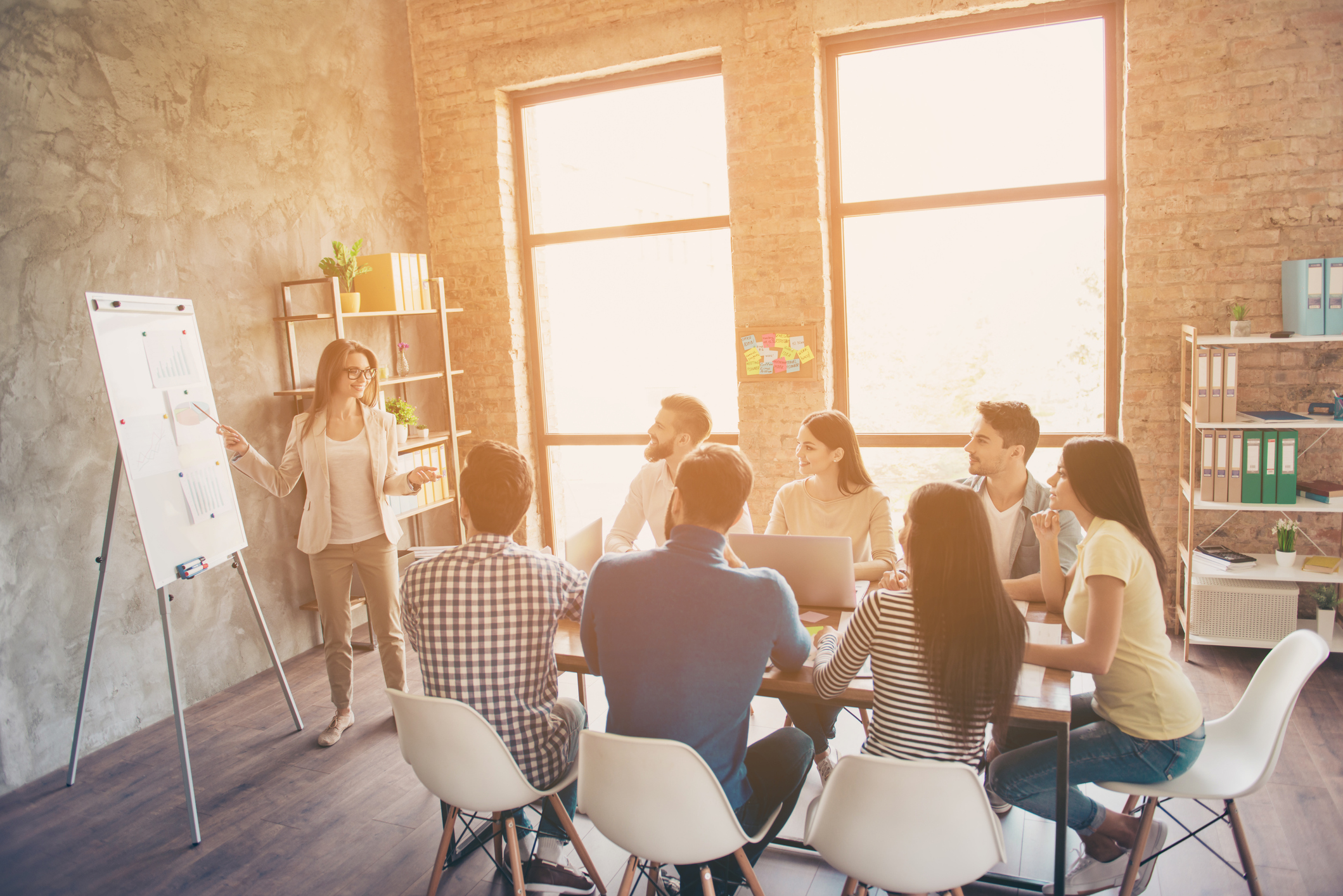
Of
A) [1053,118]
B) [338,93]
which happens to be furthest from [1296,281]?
[338,93]

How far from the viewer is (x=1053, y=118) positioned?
4746 millimetres

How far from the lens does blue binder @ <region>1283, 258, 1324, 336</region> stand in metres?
3.99

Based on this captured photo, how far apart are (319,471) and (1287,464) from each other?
445 centimetres

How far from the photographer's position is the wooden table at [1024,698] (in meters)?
2.15

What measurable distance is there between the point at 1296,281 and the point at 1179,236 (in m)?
0.56

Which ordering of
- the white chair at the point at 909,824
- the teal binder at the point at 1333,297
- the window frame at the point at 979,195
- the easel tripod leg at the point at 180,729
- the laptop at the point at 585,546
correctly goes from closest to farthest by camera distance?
the white chair at the point at 909,824, the laptop at the point at 585,546, the easel tripod leg at the point at 180,729, the teal binder at the point at 1333,297, the window frame at the point at 979,195

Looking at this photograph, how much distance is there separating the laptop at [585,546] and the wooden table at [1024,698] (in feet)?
0.87

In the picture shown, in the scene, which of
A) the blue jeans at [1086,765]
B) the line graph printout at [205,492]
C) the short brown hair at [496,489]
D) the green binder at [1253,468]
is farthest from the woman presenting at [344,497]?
the green binder at [1253,468]

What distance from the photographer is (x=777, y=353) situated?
17.0 feet

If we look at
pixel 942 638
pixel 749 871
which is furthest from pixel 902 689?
pixel 749 871

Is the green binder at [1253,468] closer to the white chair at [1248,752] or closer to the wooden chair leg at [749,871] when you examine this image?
the white chair at [1248,752]

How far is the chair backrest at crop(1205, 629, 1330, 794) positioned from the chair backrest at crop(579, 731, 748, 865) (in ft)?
4.50

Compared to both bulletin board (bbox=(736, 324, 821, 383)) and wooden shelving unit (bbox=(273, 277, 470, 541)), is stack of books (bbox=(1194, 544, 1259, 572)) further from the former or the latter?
wooden shelving unit (bbox=(273, 277, 470, 541))

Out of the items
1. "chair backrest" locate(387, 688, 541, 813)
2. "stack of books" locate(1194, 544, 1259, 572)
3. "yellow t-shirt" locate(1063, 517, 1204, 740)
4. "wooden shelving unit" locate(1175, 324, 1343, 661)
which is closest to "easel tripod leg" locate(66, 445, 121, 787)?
"chair backrest" locate(387, 688, 541, 813)
